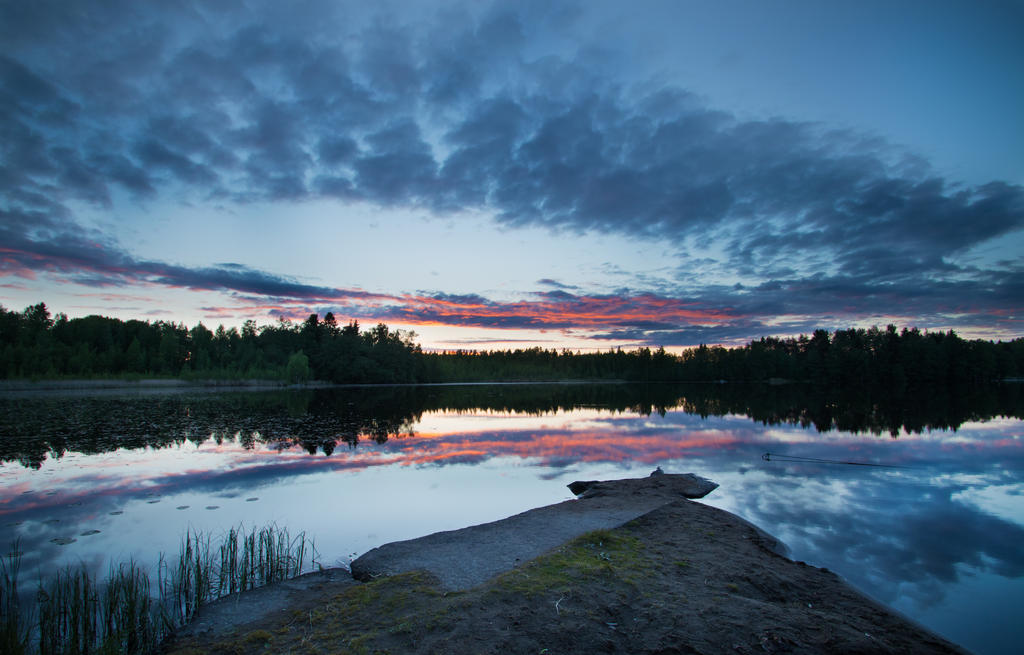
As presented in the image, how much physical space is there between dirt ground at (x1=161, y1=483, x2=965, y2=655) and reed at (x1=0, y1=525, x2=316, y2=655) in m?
0.53

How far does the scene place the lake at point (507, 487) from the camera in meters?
8.09

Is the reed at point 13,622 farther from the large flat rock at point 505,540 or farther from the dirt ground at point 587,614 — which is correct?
the large flat rock at point 505,540

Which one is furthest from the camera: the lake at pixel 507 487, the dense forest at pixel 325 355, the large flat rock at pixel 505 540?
the dense forest at pixel 325 355

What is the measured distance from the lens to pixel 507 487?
13.8m

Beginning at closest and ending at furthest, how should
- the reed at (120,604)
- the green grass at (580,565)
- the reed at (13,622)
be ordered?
the reed at (13,622) < the reed at (120,604) < the green grass at (580,565)

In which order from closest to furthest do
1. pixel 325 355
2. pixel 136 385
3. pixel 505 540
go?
pixel 505 540, pixel 136 385, pixel 325 355

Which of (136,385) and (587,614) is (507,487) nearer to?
(587,614)

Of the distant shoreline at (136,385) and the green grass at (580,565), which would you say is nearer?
the green grass at (580,565)

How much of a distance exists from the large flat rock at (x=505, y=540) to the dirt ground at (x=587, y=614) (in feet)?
1.44

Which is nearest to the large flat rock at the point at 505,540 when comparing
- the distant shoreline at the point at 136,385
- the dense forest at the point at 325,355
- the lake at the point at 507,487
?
the lake at the point at 507,487

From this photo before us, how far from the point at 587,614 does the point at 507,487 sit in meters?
8.59

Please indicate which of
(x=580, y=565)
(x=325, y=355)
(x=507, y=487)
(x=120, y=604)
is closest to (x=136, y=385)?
(x=325, y=355)

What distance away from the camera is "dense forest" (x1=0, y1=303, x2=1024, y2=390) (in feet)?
249

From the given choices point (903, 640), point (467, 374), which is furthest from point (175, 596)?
point (467, 374)
